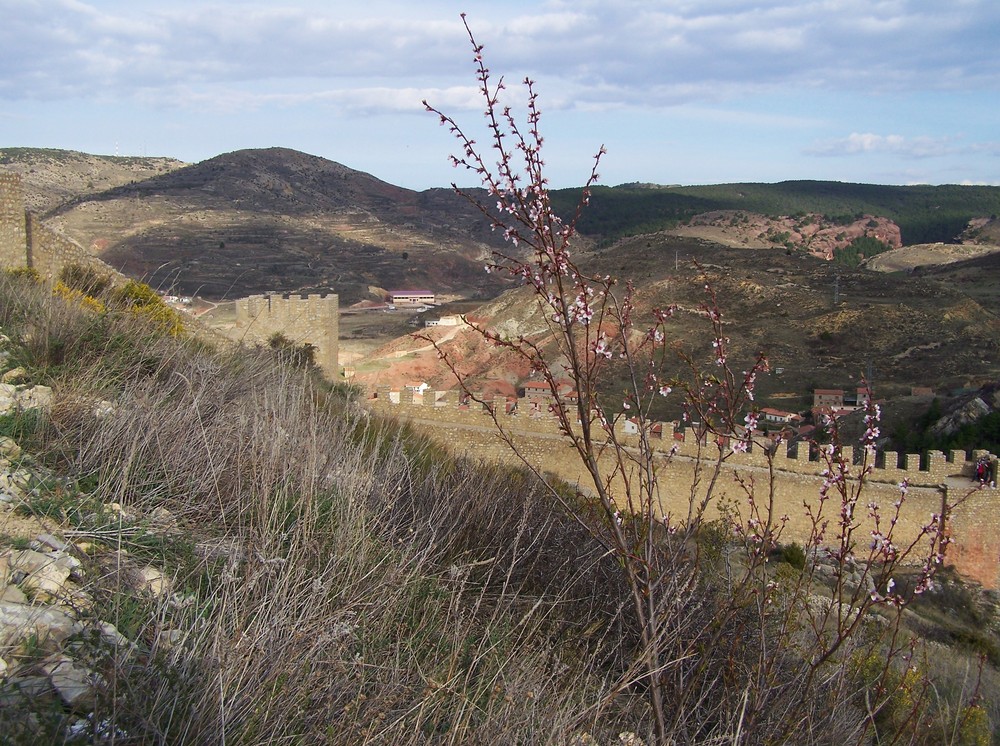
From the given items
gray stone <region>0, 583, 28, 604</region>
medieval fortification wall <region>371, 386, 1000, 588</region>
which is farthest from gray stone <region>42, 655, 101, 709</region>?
medieval fortification wall <region>371, 386, 1000, 588</region>

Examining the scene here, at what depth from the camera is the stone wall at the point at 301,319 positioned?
1496cm

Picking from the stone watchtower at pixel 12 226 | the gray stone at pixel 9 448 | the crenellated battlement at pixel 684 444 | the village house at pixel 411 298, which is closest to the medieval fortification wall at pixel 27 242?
the stone watchtower at pixel 12 226

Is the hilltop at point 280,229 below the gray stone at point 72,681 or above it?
above

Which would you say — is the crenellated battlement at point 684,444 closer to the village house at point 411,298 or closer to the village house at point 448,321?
the village house at point 448,321

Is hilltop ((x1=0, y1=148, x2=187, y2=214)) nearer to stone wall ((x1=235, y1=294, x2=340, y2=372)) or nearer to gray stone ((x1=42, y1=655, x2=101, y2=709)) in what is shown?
stone wall ((x1=235, y1=294, x2=340, y2=372))

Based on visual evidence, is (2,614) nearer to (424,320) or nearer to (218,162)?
(424,320)

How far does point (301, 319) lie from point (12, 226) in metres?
6.11

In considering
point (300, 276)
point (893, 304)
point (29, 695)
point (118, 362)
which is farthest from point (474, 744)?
point (300, 276)

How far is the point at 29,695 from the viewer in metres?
1.81

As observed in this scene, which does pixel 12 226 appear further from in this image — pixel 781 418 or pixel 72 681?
pixel 72 681

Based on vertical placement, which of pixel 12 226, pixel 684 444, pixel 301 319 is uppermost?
pixel 12 226

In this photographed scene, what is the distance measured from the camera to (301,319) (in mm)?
16125

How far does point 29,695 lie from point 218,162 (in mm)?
94399

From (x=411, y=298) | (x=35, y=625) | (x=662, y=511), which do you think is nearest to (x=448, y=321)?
Result: (x=411, y=298)
